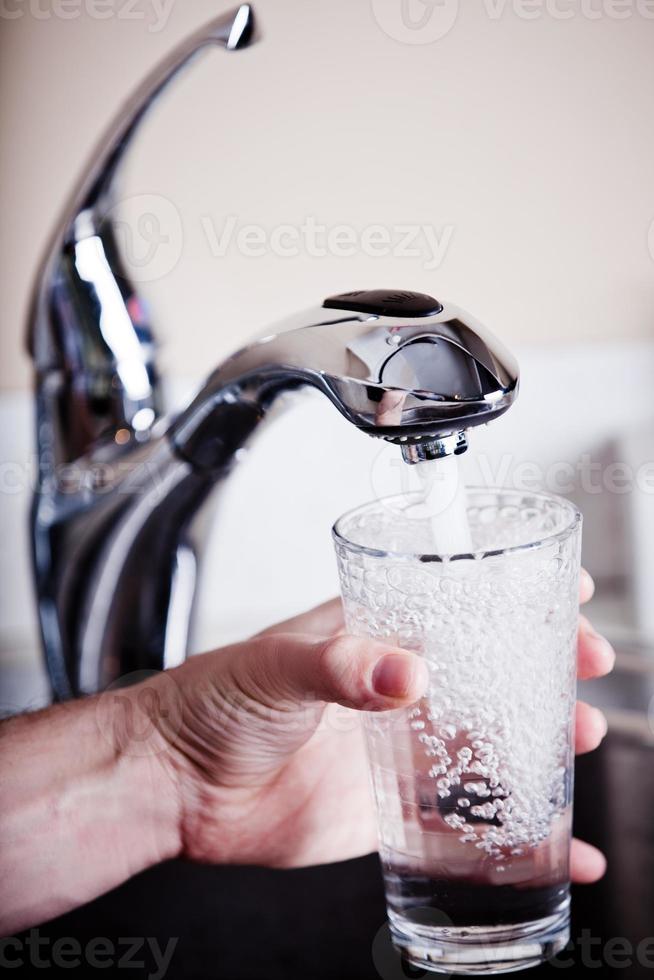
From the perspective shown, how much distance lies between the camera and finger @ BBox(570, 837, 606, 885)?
554mm

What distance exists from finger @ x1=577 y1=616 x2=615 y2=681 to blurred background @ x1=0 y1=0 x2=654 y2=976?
31 centimetres

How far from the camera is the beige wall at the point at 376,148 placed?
0.87 m

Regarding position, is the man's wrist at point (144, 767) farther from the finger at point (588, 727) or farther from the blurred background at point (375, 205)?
the blurred background at point (375, 205)

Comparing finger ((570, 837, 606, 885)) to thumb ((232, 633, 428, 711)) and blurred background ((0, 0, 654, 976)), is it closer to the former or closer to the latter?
thumb ((232, 633, 428, 711))

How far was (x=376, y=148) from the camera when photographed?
35.2 inches

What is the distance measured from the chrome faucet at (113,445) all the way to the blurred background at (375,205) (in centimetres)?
23

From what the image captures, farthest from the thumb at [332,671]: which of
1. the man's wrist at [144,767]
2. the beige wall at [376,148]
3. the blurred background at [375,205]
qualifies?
the beige wall at [376,148]

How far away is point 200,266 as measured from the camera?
0.92m

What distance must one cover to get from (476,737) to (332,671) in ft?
0.20

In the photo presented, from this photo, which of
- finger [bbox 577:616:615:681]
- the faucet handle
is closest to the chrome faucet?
the faucet handle

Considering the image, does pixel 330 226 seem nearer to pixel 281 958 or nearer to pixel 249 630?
pixel 249 630

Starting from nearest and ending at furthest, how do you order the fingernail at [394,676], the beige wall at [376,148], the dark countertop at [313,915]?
the fingernail at [394,676]
the dark countertop at [313,915]
the beige wall at [376,148]

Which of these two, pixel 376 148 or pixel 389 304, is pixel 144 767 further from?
pixel 376 148

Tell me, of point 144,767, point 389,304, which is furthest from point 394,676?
point 144,767
